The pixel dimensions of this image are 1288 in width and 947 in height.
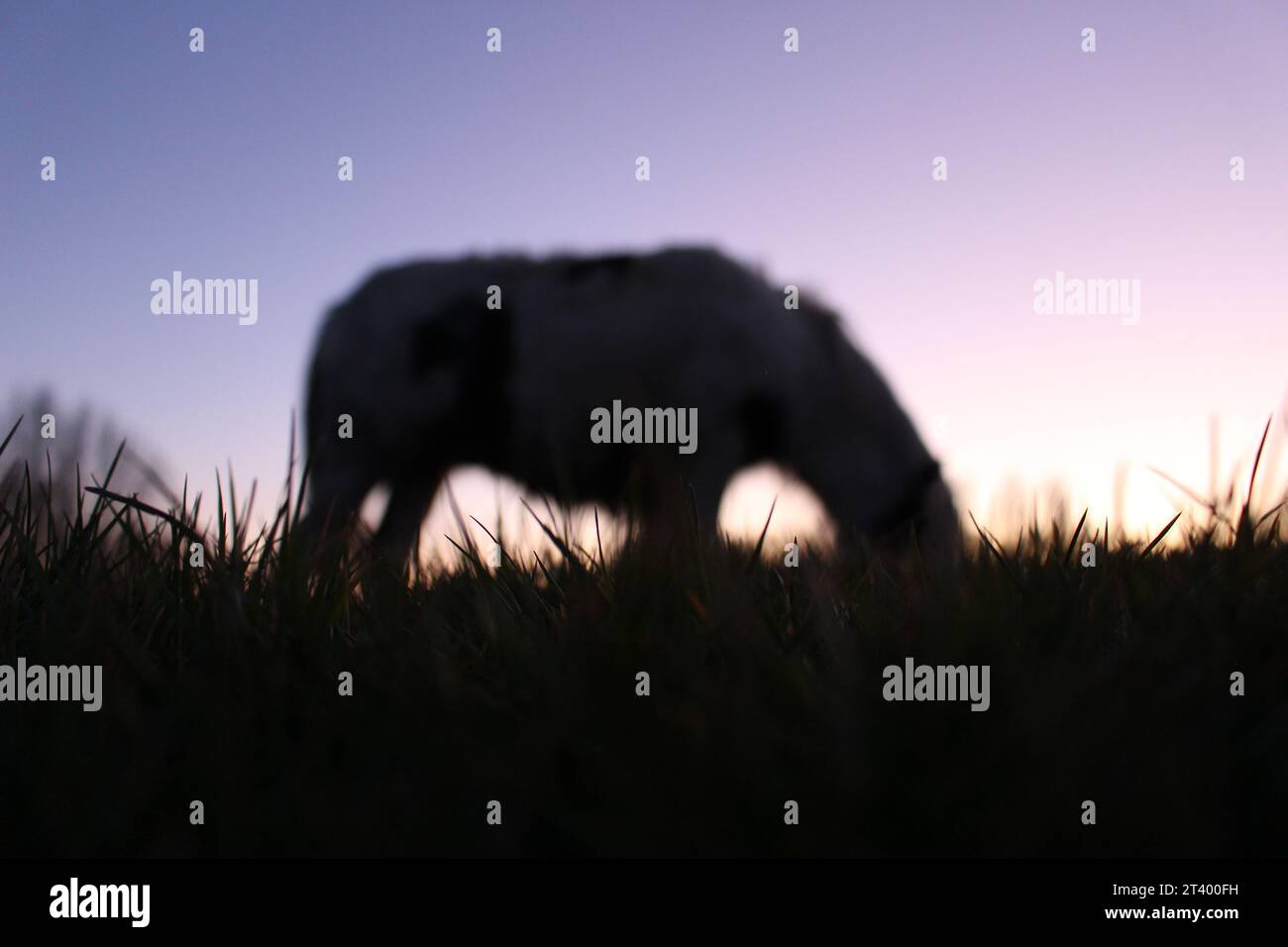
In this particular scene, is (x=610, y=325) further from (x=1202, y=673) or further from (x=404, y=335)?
(x=1202, y=673)

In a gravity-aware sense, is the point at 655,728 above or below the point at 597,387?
below

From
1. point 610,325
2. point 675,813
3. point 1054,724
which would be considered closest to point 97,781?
point 675,813

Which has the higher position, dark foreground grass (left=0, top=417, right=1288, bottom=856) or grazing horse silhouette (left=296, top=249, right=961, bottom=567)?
grazing horse silhouette (left=296, top=249, right=961, bottom=567)

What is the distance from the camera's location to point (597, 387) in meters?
4.09

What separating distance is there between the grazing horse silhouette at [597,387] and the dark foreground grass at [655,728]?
295 cm

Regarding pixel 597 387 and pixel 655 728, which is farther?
pixel 597 387

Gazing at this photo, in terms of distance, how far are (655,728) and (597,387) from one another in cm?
348

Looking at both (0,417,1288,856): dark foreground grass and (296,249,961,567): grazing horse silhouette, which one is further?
(296,249,961,567): grazing horse silhouette

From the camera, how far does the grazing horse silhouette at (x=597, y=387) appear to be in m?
4.09

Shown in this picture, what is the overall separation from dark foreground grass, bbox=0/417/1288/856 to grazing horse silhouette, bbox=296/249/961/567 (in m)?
2.95

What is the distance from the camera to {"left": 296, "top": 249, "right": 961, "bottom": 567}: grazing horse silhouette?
13.4ft

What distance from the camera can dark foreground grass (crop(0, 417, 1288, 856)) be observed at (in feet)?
1.99
